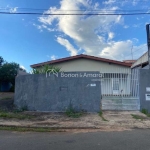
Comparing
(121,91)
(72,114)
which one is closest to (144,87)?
(121,91)

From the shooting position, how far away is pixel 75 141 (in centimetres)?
506

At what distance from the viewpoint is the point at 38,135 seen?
5.71m

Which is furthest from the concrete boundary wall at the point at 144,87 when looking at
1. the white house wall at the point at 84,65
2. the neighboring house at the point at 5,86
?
the neighboring house at the point at 5,86

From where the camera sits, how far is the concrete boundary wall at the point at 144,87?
10070 millimetres

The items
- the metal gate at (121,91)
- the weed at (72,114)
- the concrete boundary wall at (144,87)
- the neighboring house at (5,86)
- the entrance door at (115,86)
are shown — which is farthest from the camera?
the neighboring house at (5,86)

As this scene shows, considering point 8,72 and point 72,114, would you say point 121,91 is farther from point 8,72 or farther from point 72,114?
point 8,72

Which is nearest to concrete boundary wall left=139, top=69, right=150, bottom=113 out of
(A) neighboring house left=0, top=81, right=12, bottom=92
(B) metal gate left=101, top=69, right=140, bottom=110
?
(B) metal gate left=101, top=69, right=140, bottom=110

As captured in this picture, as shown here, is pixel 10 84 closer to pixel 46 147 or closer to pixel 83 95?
pixel 83 95

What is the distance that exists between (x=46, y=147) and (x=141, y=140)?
276 cm

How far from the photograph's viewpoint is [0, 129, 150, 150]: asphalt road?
4.52 meters

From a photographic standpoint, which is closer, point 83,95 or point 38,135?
point 38,135

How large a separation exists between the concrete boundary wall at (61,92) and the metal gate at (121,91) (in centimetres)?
104

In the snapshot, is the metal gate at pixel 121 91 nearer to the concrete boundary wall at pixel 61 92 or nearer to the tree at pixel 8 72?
the concrete boundary wall at pixel 61 92

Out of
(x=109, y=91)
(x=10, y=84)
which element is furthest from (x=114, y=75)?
(x=10, y=84)
